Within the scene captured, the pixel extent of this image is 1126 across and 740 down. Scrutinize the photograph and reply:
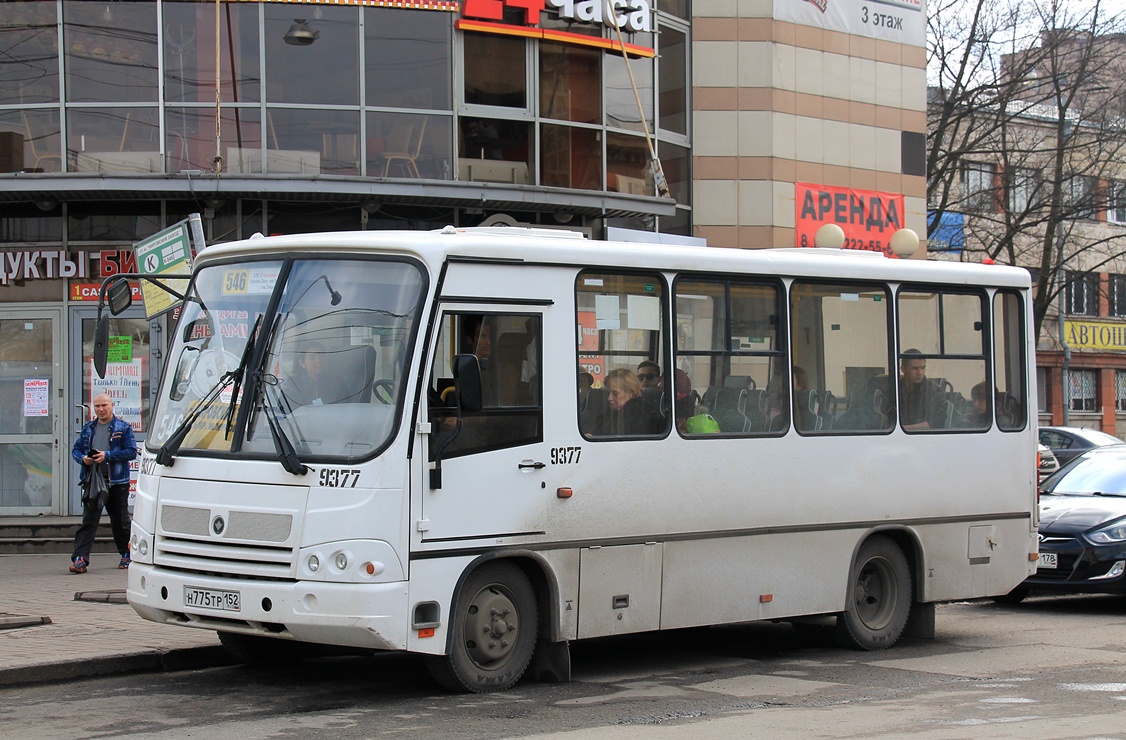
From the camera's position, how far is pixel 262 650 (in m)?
10.2

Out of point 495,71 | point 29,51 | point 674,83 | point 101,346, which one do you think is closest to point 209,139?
point 29,51

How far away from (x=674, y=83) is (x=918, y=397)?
45.7 ft

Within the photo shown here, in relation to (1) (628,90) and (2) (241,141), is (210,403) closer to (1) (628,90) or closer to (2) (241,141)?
(2) (241,141)

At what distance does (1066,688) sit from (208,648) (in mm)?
5777

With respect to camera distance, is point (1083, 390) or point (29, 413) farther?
point (1083, 390)

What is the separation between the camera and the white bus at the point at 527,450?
28.4ft

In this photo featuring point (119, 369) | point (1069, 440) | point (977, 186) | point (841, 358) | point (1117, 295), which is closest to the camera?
point (841, 358)

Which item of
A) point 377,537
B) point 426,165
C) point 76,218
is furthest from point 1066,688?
point 76,218

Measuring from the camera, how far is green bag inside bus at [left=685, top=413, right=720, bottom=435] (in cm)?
1032

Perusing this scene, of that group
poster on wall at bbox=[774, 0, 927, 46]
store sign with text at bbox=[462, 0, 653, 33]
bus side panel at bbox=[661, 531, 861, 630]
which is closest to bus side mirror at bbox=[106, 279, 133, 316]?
bus side panel at bbox=[661, 531, 861, 630]

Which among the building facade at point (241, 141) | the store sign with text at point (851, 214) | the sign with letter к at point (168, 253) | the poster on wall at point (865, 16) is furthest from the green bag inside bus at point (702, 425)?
the poster on wall at point (865, 16)

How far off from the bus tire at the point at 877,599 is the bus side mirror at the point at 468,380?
4056 mm

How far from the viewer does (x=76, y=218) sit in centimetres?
1908

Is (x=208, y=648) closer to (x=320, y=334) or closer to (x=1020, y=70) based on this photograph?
(x=320, y=334)
